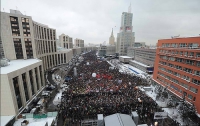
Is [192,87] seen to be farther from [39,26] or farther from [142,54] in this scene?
[39,26]

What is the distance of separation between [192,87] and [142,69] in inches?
1154

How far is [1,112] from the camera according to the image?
44.8ft

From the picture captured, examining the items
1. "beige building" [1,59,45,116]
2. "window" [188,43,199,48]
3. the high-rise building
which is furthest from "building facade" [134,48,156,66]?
"beige building" [1,59,45,116]

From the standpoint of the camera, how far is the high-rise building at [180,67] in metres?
17.1

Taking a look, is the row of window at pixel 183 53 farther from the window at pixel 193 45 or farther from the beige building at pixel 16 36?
the beige building at pixel 16 36

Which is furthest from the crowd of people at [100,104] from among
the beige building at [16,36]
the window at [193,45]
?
the beige building at [16,36]

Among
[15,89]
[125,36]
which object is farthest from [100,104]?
[125,36]

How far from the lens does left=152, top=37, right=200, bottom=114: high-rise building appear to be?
56.0ft

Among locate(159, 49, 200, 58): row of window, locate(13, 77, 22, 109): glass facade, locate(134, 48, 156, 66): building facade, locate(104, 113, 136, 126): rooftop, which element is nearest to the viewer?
locate(104, 113, 136, 126): rooftop

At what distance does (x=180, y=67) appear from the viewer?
20625mm

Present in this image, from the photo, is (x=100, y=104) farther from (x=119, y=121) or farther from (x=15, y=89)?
(x=15, y=89)

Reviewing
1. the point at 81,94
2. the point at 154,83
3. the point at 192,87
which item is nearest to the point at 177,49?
the point at 192,87

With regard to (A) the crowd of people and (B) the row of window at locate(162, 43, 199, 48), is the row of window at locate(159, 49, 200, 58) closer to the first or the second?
(B) the row of window at locate(162, 43, 199, 48)

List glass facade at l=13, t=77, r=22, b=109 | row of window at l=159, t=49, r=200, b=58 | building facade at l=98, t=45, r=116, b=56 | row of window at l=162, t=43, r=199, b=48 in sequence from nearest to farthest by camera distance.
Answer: glass facade at l=13, t=77, r=22, b=109
row of window at l=159, t=49, r=200, b=58
row of window at l=162, t=43, r=199, b=48
building facade at l=98, t=45, r=116, b=56
